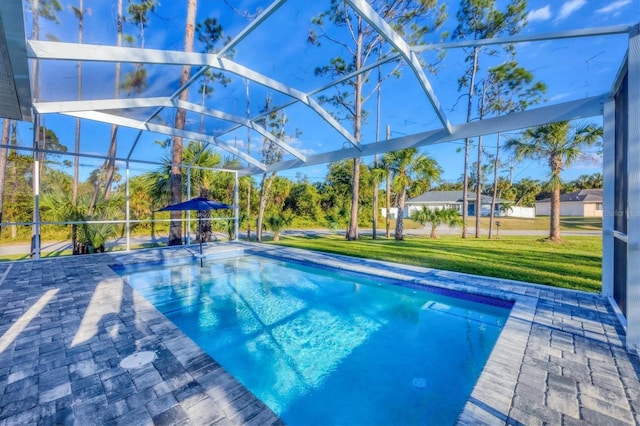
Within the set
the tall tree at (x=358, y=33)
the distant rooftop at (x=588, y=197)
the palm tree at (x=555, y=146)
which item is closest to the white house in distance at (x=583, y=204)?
the distant rooftop at (x=588, y=197)

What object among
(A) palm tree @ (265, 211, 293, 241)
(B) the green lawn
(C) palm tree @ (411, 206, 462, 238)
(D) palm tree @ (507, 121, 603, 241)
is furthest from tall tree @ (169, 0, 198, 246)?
(D) palm tree @ (507, 121, 603, 241)

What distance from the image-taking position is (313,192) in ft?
85.8

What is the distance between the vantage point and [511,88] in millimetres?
12312

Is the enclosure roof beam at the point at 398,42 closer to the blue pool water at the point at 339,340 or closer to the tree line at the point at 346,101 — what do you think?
the tree line at the point at 346,101

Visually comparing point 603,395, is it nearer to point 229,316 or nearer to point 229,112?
point 229,316

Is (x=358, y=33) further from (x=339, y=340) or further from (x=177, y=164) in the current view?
(x=339, y=340)

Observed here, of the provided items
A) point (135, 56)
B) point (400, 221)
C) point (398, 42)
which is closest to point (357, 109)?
point (400, 221)

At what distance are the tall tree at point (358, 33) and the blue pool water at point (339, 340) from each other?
20.0 feet

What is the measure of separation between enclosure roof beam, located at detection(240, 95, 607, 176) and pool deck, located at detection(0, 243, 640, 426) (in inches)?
126

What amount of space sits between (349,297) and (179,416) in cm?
461

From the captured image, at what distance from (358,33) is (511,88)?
7696mm

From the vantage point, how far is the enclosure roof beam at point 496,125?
15.5 feet

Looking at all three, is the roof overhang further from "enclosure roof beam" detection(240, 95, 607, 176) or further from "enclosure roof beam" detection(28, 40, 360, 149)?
"enclosure roof beam" detection(240, 95, 607, 176)

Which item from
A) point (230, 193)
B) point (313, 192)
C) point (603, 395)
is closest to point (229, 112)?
point (603, 395)
